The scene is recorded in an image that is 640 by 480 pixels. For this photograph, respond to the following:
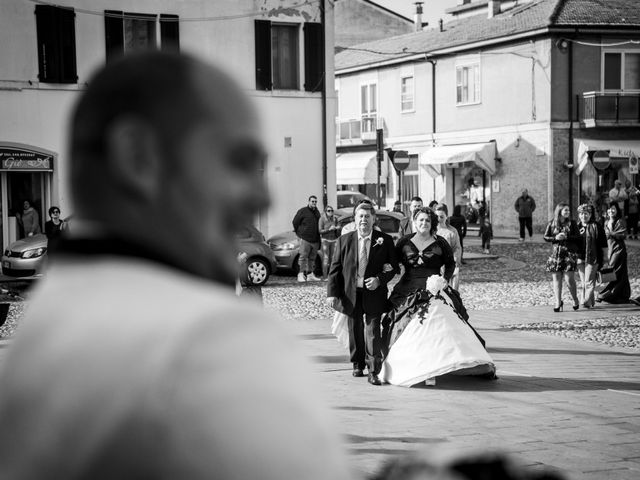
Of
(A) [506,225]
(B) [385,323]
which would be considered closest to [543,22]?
(A) [506,225]

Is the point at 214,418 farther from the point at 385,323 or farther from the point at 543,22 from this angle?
the point at 543,22

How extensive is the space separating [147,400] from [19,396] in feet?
0.61

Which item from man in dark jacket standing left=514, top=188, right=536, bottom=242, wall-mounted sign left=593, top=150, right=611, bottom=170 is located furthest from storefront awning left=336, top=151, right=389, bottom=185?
wall-mounted sign left=593, top=150, right=611, bottom=170

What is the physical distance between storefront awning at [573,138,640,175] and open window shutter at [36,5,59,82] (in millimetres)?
21776

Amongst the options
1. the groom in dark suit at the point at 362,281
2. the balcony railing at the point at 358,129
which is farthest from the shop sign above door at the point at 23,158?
the balcony railing at the point at 358,129

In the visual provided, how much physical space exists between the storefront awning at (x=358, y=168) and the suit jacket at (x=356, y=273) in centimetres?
4088

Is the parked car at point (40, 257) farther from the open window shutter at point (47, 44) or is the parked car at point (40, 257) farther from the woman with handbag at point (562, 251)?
the woman with handbag at point (562, 251)

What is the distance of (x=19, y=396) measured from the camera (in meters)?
1.28

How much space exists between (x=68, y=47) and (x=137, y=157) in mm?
27845

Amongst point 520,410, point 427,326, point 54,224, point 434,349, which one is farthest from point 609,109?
point 520,410

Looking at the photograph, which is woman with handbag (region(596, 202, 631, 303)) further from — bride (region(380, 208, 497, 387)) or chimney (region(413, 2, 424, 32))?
chimney (region(413, 2, 424, 32))

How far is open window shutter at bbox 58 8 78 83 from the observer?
27828 millimetres

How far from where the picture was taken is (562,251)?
1730 centimetres

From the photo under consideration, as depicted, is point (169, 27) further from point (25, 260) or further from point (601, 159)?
point (601, 159)
